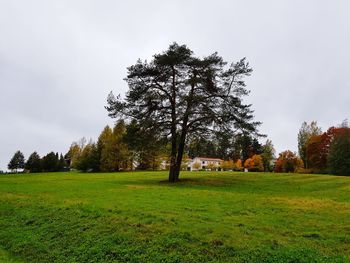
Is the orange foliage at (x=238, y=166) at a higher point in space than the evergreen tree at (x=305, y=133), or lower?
lower

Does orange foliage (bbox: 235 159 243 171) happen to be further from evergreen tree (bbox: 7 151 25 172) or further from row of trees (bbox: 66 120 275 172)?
evergreen tree (bbox: 7 151 25 172)

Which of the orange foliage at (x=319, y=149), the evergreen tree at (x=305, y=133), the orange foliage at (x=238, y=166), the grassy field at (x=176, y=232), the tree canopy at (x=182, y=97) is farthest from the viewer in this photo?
the orange foliage at (x=238, y=166)

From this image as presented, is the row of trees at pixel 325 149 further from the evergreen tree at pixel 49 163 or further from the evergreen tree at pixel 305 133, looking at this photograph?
the evergreen tree at pixel 49 163

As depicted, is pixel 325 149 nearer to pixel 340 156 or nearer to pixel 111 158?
→ pixel 340 156

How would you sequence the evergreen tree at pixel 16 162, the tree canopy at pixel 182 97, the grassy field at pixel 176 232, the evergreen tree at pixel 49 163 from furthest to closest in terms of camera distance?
the evergreen tree at pixel 16 162
the evergreen tree at pixel 49 163
the tree canopy at pixel 182 97
the grassy field at pixel 176 232

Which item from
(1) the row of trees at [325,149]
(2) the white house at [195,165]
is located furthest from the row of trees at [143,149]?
(1) the row of trees at [325,149]

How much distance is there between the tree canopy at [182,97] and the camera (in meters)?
31.3

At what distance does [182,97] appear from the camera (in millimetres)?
31328

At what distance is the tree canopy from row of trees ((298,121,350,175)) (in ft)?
118

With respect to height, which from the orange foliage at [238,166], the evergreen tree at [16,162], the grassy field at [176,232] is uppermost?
the evergreen tree at [16,162]

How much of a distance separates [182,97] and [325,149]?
167ft

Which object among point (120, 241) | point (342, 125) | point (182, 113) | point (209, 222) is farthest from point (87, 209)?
point (342, 125)

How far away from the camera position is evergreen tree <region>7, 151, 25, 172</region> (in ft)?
422

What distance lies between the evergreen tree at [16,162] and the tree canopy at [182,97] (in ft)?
369
